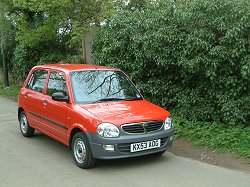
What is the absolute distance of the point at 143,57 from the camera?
30.9ft

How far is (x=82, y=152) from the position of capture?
6.22 metres

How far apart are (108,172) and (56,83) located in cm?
227

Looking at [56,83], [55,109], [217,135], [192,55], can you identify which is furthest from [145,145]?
[192,55]

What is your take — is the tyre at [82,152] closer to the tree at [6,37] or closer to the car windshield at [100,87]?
the car windshield at [100,87]

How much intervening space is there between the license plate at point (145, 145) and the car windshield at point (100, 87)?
3.89 feet

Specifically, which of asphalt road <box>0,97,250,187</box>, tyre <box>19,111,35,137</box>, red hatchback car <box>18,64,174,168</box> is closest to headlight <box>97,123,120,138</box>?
red hatchback car <box>18,64,174,168</box>

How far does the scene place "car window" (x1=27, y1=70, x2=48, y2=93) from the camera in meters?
7.88

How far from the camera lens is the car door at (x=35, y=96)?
7729 millimetres

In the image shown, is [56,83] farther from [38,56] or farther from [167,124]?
[38,56]

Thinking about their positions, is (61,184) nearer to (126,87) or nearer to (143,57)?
(126,87)

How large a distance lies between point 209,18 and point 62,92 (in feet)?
11.3

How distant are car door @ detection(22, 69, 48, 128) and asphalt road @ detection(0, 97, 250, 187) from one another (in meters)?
0.74

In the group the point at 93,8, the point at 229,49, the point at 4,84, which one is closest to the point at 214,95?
the point at 229,49

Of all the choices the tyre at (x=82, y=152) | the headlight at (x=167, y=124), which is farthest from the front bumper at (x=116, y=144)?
the headlight at (x=167, y=124)
